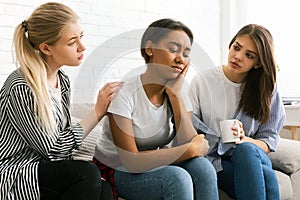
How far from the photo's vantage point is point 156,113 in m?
1.81

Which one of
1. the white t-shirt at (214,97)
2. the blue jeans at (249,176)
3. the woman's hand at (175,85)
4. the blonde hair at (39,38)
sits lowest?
the blue jeans at (249,176)

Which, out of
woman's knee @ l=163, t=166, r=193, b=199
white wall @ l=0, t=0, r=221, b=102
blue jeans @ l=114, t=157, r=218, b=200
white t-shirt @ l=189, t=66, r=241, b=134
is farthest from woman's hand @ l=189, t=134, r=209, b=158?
white wall @ l=0, t=0, r=221, b=102

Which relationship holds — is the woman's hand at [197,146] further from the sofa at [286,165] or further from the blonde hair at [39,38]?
the blonde hair at [39,38]

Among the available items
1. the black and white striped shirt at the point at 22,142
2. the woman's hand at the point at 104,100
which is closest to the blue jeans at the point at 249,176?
the woman's hand at the point at 104,100

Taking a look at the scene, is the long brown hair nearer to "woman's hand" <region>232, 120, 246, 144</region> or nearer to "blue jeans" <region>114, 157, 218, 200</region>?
"woman's hand" <region>232, 120, 246, 144</region>

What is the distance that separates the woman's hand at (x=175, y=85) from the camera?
73.0 inches

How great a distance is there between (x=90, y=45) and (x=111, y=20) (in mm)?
251

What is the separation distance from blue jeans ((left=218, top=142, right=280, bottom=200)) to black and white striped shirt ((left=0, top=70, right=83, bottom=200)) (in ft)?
2.30

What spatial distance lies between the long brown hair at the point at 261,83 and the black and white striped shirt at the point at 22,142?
0.90 meters

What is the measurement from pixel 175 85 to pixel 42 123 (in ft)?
1.97

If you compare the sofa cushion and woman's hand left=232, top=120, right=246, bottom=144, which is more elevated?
woman's hand left=232, top=120, right=246, bottom=144

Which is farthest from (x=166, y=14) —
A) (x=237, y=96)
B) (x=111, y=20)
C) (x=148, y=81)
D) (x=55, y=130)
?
(x=55, y=130)

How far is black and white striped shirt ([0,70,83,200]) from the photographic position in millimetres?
1483

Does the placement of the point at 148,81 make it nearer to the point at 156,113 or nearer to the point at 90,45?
the point at 156,113
